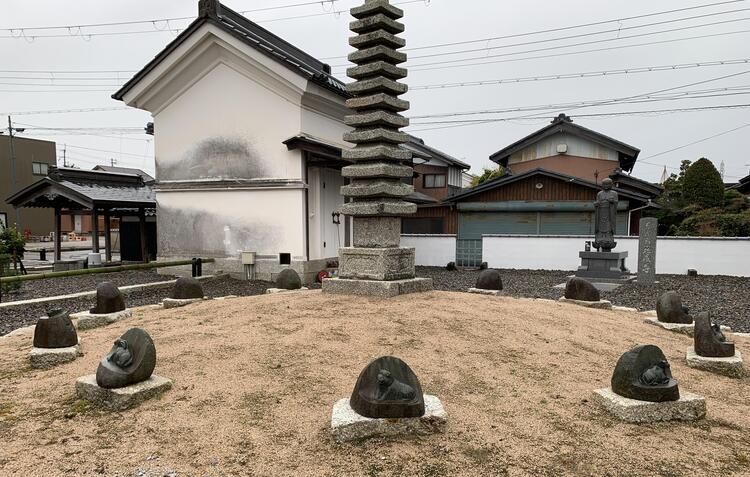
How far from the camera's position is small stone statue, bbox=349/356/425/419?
342 centimetres

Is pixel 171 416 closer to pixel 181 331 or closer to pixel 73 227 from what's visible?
pixel 181 331

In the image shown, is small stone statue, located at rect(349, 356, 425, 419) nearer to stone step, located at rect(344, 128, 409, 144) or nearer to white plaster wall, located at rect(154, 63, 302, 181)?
stone step, located at rect(344, 128, 409, 144)

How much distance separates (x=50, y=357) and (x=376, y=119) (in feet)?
18.9

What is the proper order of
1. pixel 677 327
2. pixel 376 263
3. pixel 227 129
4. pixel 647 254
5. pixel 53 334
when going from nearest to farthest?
1. pixel 53 334
2. pixel 677 327
3. pixel 376 263
4. pixel 647 254
5. pixel 227 129

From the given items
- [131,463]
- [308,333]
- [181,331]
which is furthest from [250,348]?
[131,463]

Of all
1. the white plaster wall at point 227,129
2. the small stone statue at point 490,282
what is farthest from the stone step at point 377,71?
the white plaster wall at point 227,129

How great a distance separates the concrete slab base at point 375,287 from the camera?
277 inches

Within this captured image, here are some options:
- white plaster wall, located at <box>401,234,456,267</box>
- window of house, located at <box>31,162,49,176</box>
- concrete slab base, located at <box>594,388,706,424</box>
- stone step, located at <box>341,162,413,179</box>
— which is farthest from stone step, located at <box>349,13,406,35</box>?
window of house, located at <box>31,162,49,176</box>

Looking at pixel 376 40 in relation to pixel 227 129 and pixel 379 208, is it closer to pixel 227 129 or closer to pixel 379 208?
pixel 379 208

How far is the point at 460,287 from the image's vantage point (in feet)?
42.0

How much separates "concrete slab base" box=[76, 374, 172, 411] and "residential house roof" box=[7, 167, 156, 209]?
12.6 meters

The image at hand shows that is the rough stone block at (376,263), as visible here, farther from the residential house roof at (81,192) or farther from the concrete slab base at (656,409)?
the residential house roof at (81,192)

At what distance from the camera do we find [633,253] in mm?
16266

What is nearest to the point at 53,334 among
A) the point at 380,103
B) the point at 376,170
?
the point at 376,170
